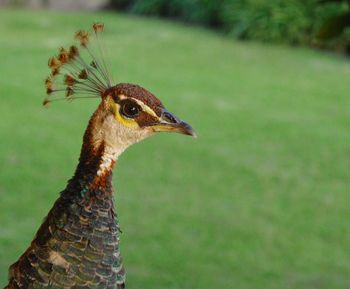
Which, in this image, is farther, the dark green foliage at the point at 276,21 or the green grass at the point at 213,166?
the dark green foliage at the point at 276,21

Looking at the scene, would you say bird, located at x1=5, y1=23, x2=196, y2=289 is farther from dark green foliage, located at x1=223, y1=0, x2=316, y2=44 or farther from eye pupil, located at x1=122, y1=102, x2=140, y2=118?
dark green foliage, located at x1=223, y1=0, x2=316, y2=44

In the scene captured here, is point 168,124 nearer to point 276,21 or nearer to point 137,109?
point 137,109

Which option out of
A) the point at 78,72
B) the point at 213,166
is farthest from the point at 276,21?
the point at 78,72

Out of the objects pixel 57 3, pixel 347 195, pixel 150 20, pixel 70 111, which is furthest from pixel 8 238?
pixel 57 3

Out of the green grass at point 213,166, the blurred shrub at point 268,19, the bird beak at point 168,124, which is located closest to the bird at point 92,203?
the bird beak at point 168,124

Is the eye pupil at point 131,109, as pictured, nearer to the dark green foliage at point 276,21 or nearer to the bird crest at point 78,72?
the bird crest at point 78,72

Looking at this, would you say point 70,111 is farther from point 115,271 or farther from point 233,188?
point 115,271
